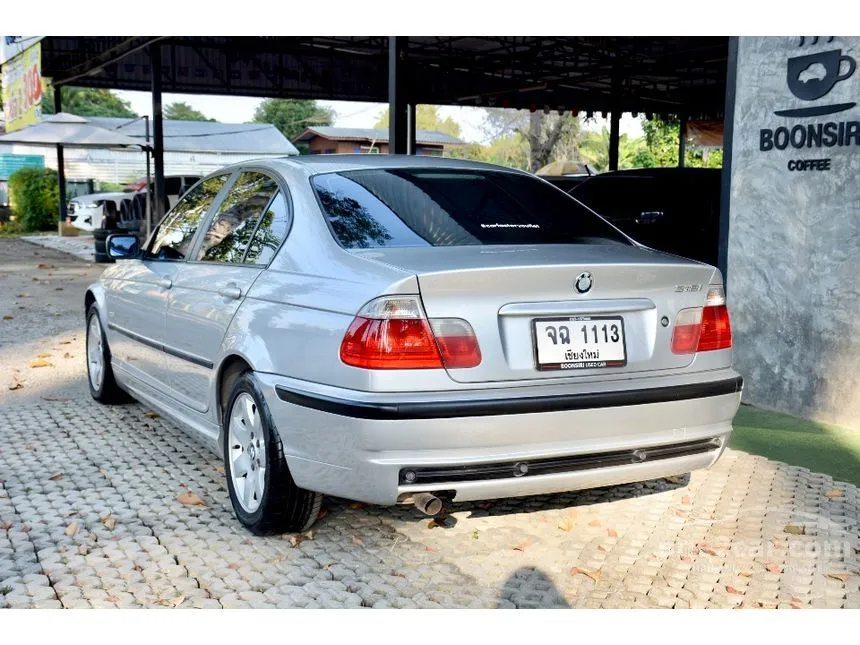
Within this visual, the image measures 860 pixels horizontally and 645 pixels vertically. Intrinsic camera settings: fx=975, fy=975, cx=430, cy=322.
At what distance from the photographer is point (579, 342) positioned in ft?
11.5

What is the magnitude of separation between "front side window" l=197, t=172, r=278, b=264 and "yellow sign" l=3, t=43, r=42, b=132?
49.9 ft

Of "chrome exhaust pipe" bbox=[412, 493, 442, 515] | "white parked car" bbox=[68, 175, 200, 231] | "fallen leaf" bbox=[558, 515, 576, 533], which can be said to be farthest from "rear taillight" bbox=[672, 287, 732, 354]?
"white parked car" bbox=[68, 175, 200, 231]

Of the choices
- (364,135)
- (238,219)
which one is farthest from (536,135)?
(238,219)

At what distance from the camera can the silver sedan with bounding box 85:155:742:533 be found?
3.33 meters

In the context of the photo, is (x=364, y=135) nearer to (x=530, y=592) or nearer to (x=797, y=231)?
(x=797, y=231)

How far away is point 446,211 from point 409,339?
3.01 ft

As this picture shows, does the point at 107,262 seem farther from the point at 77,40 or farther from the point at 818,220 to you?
the point at 818,220

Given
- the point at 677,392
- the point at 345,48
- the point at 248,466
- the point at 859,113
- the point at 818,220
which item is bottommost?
the point at 248,466

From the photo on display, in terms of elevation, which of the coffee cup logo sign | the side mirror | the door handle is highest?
the coffee cup logo sign

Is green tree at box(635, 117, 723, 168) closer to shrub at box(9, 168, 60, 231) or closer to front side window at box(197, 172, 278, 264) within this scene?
shrub at box(9, 168, 60, 231)

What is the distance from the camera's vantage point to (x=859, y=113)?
5645 mm

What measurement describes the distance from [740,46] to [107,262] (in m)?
13.3
